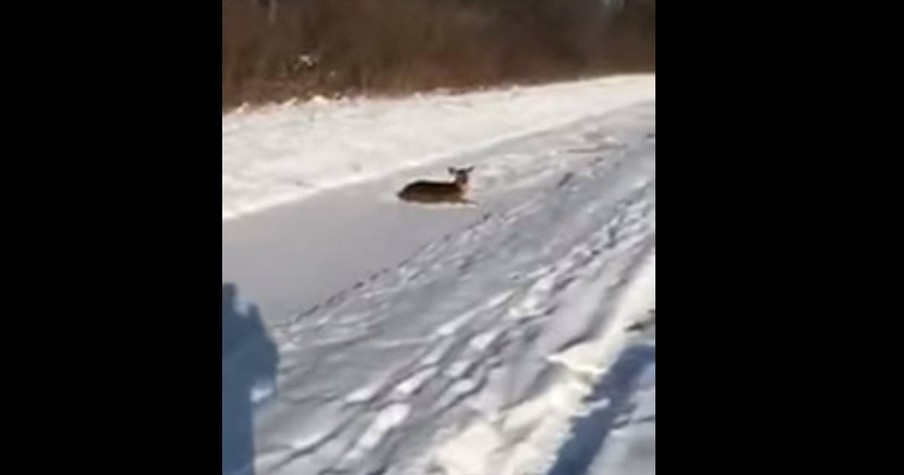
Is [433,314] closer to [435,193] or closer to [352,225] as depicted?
[352,225]

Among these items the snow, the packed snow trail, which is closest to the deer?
the packed snow trail

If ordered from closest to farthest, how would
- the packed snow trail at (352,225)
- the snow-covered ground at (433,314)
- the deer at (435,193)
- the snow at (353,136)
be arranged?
the snow-covered ground at (433,314) → the packed snow trail at (352,225) → the deer at (435,193) → the snow at (353,136)

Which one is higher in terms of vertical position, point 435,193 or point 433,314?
point 435,193

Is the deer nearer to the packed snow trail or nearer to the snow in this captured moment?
the packed snow trail

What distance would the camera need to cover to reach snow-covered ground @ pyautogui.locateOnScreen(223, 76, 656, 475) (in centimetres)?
547

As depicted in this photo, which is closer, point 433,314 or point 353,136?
point 433,314

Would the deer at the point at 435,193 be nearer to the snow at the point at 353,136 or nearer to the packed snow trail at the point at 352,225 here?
the packed snow trail at the point at 352,225

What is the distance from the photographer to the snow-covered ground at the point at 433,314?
547 cm

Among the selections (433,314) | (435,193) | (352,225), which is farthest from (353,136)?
(433,314)

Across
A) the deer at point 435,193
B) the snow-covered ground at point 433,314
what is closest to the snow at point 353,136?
the snow-covered ground at point 433,314

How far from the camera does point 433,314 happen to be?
26.6ft
